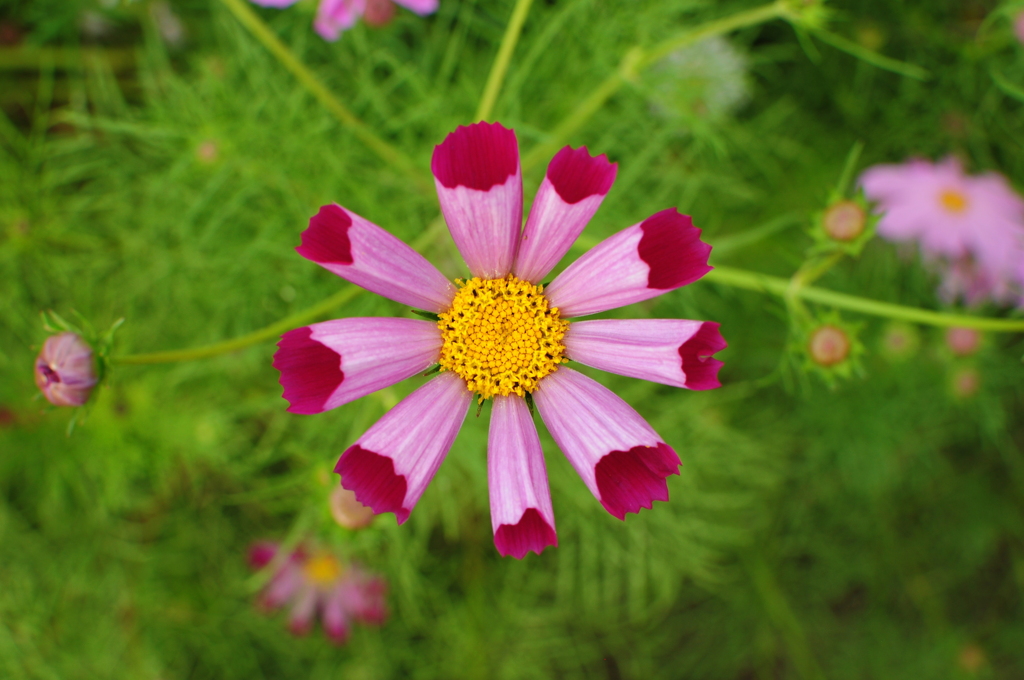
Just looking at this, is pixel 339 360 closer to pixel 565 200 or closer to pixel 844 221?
pixel 565 200

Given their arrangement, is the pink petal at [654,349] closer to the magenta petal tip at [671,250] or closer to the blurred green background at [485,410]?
the magenta petal tip at [671,250]

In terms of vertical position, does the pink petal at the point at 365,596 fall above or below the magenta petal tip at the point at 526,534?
above

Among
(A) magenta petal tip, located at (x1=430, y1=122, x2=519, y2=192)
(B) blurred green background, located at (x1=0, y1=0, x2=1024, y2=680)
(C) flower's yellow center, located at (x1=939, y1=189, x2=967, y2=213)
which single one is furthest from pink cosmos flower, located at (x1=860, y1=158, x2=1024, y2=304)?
(A) magenta petal tip, located at (x1=430, y1=122, x2=519, y2=192)

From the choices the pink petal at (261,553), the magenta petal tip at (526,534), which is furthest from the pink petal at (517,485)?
the pink petal at (261,553)

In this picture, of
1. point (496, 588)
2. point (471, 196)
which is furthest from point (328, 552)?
point (471, 196)

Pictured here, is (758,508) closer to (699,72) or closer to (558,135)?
(699,72)
